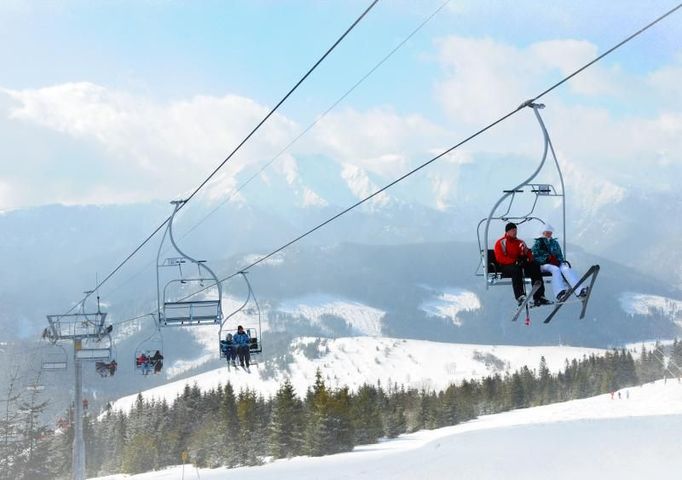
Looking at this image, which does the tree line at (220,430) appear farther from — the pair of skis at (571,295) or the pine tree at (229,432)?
the pair of skis at (571,295)

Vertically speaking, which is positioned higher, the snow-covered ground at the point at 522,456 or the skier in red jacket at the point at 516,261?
the skier in red jacket at the point at 516,261

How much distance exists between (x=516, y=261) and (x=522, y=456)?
214ft

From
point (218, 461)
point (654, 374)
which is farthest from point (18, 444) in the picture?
→ point (654, 374)

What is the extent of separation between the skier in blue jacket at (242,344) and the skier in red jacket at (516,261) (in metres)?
14.4

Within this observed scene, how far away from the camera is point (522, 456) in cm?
7919

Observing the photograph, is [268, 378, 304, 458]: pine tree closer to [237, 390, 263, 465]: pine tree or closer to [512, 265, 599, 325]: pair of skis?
[237, 390, 263, 465]: pine tree

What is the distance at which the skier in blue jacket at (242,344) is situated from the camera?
101 ft

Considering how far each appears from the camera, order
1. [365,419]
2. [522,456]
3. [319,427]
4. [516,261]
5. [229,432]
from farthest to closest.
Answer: [365,419] < [229,432] < [319,427] < [522,456] < [516,261]

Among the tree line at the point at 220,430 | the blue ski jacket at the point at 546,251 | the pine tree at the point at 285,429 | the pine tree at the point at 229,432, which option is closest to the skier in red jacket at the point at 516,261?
the blue ski jacket at the point at 546,251

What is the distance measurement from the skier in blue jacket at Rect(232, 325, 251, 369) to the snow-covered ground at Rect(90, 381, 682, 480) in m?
23.8

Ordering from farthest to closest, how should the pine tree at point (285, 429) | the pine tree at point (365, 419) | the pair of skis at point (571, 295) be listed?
the pine tree at point (365, 419)
the pine tree at point (285, 429)
the pair of skis at point (571, 295)

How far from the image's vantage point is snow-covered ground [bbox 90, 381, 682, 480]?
6575cm

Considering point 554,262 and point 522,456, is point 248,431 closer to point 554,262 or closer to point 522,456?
point 522,456

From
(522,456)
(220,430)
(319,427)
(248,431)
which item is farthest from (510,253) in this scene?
(220,430)
